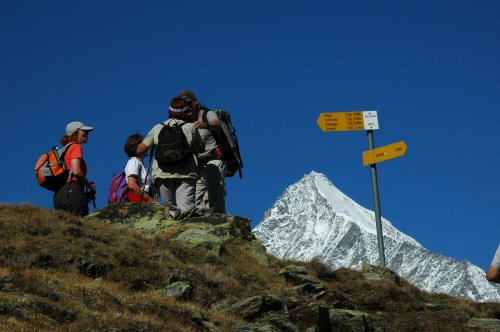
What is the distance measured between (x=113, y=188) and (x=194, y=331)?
19.9 feet

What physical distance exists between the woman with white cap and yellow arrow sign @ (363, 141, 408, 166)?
677cm

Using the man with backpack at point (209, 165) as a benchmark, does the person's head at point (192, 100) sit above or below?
above

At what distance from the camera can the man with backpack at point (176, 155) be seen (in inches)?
577

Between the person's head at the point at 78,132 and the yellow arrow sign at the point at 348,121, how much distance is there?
20.0ft

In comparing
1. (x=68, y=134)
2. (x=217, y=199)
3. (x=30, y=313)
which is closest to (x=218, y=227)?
(x=217, y=199)

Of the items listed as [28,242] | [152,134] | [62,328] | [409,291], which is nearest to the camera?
[62,328]

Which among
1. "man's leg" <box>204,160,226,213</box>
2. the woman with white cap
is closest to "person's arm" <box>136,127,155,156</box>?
"man's leg" <box>204,160,226,213</box>

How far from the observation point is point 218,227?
566 inches

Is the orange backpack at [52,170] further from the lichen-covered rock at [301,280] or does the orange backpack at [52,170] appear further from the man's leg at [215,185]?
the lichen-covered rock at [301,280]

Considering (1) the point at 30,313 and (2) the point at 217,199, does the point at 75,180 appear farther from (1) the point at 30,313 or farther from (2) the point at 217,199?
(1) the point at 30,313

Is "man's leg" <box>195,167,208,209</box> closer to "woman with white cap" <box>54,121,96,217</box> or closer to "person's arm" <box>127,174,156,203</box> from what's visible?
"person's arm" <box>127,174,156,203</box>

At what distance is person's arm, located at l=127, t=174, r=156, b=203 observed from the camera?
15.0 metres

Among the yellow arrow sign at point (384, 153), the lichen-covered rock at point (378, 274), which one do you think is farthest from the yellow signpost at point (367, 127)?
the lichen-covered rock at point (378, 274)

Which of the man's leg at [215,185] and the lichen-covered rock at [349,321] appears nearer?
the lichen-covered rock at [349,321]
